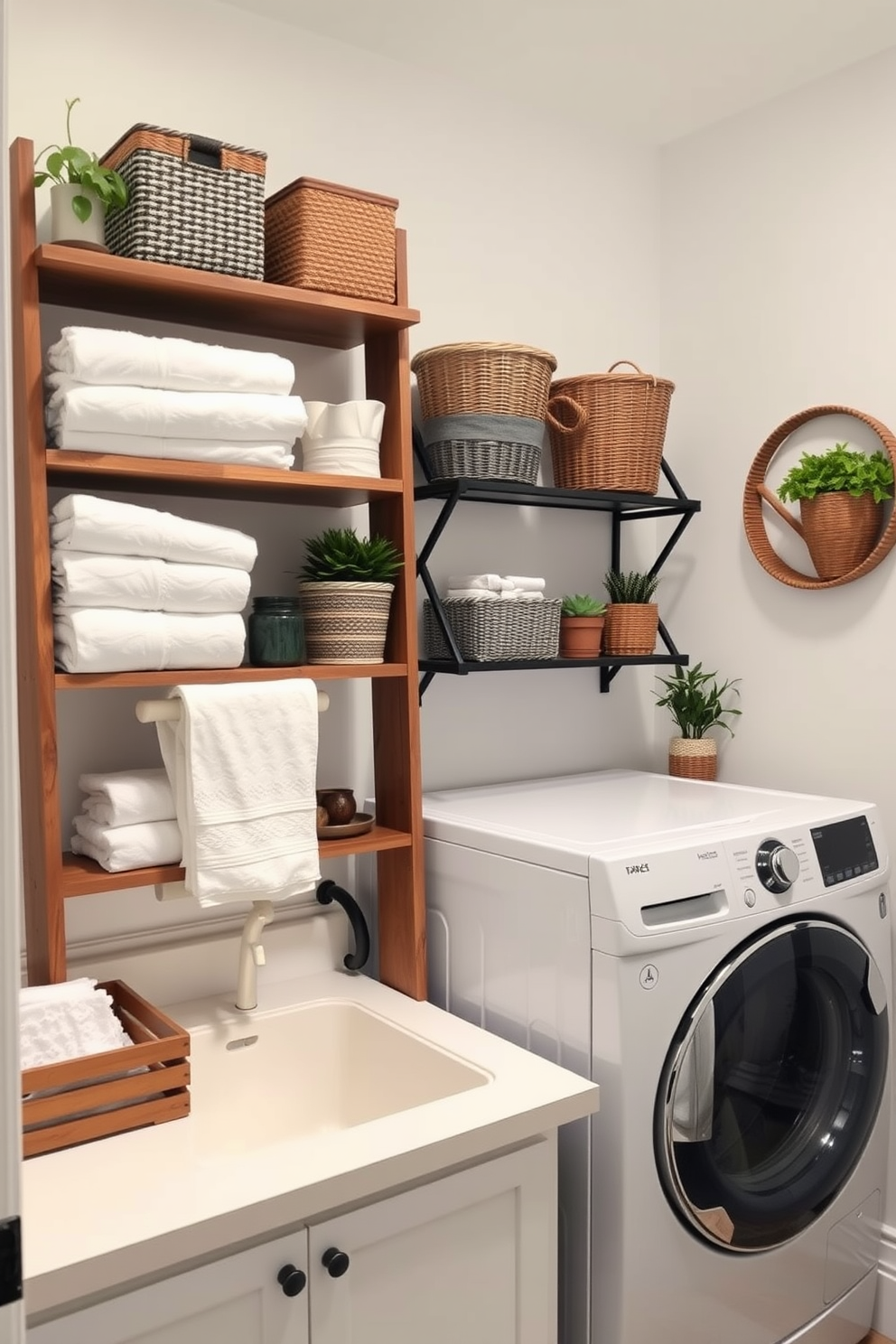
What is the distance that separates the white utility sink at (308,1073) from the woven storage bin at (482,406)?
1.03 m

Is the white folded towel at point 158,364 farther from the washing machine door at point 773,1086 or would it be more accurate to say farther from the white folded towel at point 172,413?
the washing machine door at point 773,1086

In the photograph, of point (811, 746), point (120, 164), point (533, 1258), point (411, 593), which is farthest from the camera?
point (811, 746)

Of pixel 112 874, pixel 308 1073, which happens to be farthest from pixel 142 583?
pixel 308 1073

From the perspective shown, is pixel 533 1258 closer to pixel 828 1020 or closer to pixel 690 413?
pixel 828 1020

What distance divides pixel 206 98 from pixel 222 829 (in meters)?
1.29

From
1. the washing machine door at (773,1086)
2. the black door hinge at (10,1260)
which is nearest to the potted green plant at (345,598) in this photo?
the washing machine door at (773,1086)

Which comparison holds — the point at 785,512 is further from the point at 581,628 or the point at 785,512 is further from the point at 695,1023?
the point at 695,1023

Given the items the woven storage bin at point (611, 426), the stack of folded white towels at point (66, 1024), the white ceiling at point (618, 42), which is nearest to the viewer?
the stack of folded white towels at point (66, 1024)

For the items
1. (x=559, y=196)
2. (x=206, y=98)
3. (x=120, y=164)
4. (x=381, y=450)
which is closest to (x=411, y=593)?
(x=381, y=450)

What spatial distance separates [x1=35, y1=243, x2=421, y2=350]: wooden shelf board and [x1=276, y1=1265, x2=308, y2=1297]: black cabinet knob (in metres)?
1.34

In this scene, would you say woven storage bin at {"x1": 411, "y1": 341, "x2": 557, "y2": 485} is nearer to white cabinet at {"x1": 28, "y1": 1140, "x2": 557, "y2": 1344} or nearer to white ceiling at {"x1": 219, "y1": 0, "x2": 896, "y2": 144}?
white ceiling at {"x1": 219, "y1": 0, "x2": 896, "y2": 144}

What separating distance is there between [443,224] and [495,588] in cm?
78

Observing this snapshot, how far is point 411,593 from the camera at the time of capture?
1899 mm

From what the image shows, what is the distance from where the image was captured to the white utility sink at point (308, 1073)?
66.6 inches
